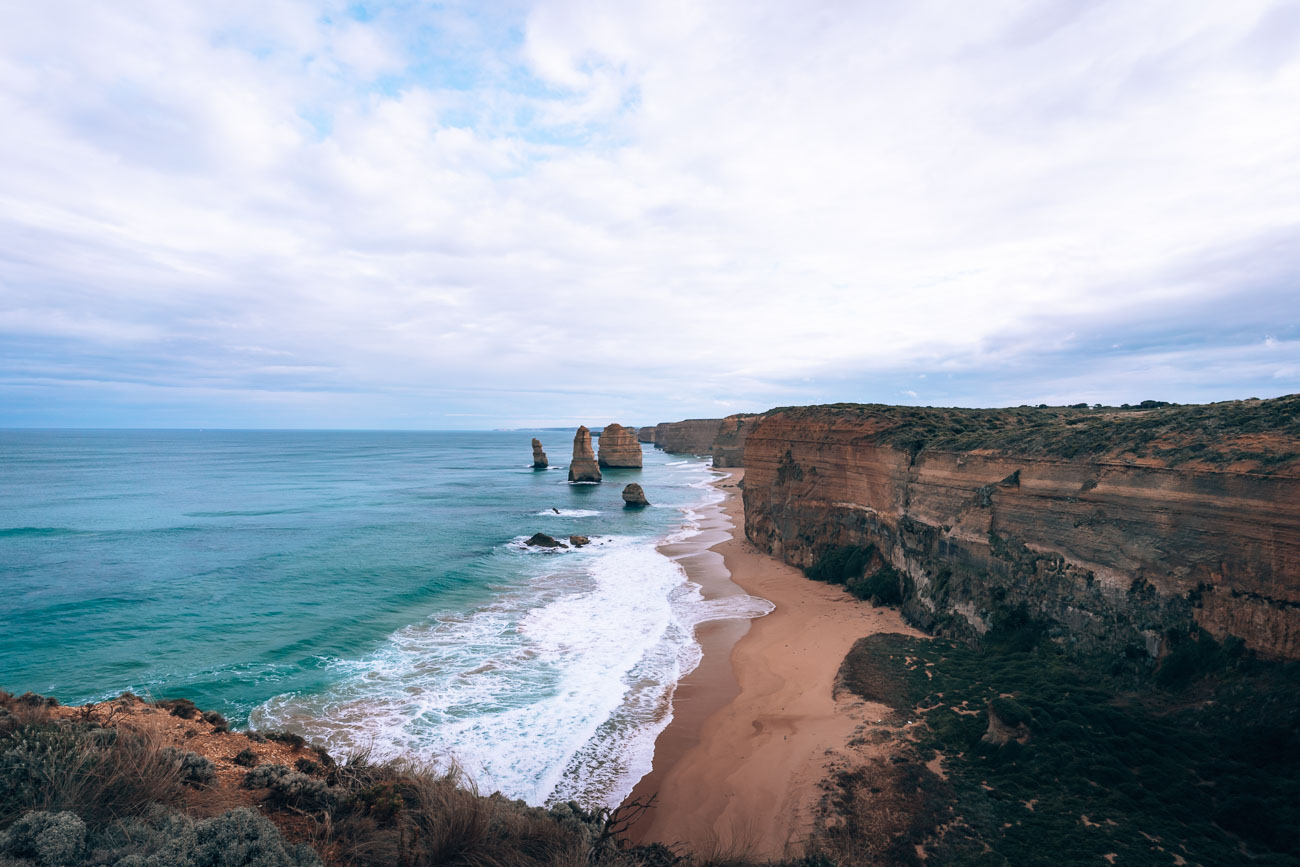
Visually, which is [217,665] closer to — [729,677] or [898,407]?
[729,677]

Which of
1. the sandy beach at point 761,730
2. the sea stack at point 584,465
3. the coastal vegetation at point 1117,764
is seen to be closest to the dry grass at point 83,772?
the sandy beach at point 761,730

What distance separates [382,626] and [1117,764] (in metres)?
18.7

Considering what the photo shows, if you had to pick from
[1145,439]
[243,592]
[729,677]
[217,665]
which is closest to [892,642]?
[729,677]

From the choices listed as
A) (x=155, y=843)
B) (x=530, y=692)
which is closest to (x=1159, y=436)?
(x=530, y=692)

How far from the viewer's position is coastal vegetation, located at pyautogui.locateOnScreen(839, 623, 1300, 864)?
7.42 meters

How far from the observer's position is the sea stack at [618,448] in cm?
7606

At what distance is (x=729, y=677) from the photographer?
14.6 meters

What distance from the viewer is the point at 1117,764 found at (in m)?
8.81

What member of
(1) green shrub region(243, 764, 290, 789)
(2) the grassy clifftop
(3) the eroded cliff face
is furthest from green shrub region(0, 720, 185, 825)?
(2) the grassy clifftop

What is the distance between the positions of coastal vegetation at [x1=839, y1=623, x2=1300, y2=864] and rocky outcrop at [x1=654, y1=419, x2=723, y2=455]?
102 meters

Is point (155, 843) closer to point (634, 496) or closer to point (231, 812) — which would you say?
point (231, 812)

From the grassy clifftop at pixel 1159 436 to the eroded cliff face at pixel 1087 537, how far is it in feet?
0.25

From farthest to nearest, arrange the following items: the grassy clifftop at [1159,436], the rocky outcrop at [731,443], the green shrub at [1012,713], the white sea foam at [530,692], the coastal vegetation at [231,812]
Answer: the rocky outcrop at [731,443]
the white sea foam at [530,692]
the grassy clifftop at [1159,436]
the green shrub at [1012,713]
the coastal vegetation at [231,812]

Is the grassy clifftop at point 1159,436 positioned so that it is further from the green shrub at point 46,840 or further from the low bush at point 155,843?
the green shrub at point 46,840
